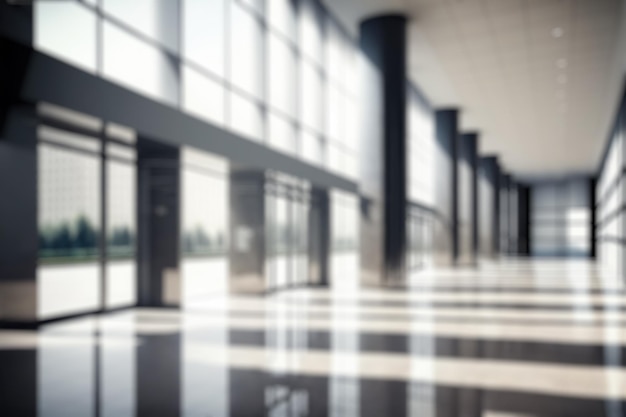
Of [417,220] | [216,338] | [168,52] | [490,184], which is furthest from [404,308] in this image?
[490,184]

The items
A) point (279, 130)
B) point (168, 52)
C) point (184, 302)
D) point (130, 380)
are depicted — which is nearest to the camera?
point (130, 380)

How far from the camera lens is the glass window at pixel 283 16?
1588cm

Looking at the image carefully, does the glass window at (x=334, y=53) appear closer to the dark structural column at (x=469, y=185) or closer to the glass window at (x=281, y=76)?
the glass window at (x=281, y=76)

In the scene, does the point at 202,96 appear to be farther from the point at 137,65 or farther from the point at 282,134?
the point at 282,134

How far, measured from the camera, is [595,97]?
24953mm

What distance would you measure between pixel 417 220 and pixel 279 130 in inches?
601

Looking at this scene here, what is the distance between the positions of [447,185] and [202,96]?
730 inches

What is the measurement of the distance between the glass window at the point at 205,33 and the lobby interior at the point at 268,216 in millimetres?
55

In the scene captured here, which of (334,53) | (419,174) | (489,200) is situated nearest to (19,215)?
(334,53)

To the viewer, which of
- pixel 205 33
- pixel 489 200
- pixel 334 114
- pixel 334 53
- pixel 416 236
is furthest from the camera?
pixel 489 200

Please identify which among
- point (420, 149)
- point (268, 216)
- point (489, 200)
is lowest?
point (268, 216)

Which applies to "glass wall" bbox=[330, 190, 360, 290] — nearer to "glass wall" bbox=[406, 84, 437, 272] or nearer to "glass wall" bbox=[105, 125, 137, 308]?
"glass wall" bbox=[406, 84, 437, 272]

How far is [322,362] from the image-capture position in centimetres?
707

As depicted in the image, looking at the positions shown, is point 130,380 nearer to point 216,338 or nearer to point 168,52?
point 216,338
